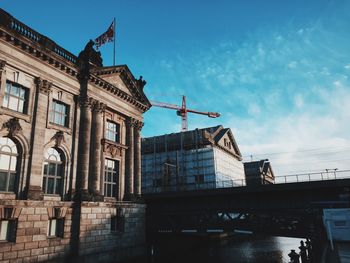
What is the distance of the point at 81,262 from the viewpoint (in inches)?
875

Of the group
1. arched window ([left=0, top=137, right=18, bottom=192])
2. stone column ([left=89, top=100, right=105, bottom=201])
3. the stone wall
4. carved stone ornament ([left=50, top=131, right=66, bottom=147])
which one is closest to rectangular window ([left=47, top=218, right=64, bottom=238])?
the stone wall

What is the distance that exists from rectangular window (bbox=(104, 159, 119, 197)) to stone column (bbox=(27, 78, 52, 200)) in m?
7.51

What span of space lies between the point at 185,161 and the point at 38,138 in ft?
133

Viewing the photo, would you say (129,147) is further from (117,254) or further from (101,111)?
(117,254)

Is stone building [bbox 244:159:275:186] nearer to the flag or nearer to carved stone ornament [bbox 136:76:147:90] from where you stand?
carved stone ornament [bbox 136:76:147:90]

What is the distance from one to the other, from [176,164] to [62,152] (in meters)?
37.3

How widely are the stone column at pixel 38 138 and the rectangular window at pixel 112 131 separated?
7.56 metres

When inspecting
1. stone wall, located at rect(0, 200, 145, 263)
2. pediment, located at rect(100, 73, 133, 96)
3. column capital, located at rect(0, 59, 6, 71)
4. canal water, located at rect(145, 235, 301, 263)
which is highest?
pediment, located at rect(100, 73, 133, 96)

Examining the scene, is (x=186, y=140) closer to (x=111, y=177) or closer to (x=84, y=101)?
(x=111, y=177)

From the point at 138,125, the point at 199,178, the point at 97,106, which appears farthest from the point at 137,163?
the point at 199,178

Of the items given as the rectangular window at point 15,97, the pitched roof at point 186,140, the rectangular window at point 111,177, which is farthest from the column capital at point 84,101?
the pitched roof at point 186,140

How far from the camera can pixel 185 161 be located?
59.7m

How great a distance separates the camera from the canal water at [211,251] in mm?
30494

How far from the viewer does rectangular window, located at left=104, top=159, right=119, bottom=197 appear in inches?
1102
